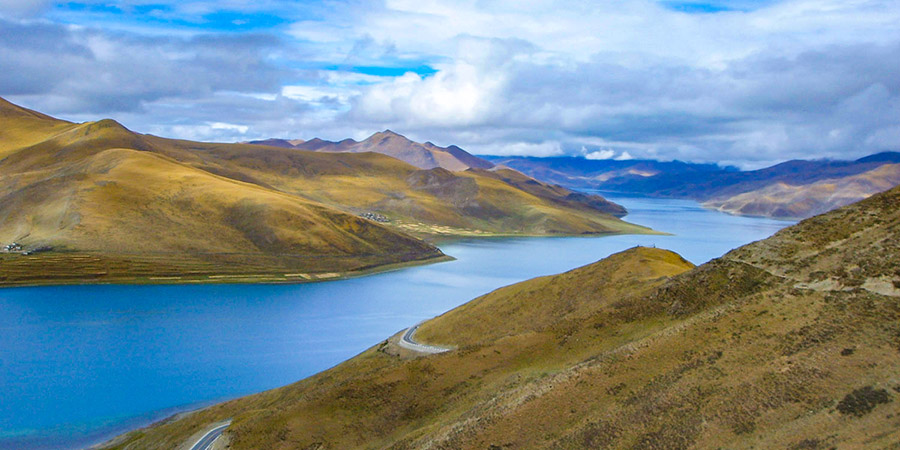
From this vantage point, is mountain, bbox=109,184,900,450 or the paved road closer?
mountain, bbox=109,184,900,450

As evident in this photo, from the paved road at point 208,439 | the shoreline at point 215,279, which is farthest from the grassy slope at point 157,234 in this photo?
the paved road at point 208,439

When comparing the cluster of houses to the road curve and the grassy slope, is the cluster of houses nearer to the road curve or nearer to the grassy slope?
the grassy slope

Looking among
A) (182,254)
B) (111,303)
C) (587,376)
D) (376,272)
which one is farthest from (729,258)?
(182,254)

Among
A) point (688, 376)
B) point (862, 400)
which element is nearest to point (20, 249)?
point (688, 376)

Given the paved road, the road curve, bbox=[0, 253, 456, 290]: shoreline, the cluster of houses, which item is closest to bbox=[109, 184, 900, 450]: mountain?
the paved road

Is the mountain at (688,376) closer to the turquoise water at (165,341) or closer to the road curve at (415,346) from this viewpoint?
the turquoise water at (165,341)

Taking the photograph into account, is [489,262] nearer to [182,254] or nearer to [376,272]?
[376,272]
